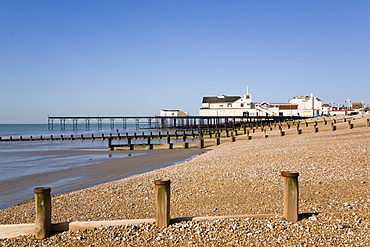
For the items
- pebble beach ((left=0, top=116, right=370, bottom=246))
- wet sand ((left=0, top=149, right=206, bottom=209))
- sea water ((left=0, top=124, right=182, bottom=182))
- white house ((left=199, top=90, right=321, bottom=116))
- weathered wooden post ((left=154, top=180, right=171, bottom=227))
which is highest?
white house ((left=199, top=90, right=321, bottom=116))

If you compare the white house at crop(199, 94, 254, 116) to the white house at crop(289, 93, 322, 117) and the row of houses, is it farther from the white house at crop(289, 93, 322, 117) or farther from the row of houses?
the white house at crop(289, 93, 322, 117)

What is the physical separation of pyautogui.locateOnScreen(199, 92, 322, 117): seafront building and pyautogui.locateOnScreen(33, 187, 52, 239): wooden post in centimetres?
10408

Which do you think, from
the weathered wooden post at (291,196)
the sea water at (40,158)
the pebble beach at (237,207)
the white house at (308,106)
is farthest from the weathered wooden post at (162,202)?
the white house at (308,106)

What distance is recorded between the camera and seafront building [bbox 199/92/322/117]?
368 feet

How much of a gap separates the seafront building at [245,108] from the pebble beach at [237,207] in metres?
96.9

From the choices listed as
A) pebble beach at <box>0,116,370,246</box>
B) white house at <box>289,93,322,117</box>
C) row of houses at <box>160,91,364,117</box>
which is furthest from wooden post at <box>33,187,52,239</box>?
white house at <box>289,93,322,117</box>

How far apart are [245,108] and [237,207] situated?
105 m

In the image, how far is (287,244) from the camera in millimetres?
5809

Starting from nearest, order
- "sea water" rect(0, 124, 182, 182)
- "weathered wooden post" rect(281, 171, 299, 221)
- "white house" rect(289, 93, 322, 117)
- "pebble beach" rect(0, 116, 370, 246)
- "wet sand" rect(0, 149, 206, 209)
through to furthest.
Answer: "pebble beach" rect(0, 116, 370, 246), "weathered wooden post" rect(281, 171, 299, 221), "wet sand" rect(0, 149, 206, 209), "sea water" rect(0, 124, 182, 182), "white house" rect(289, 93, 322, 117)

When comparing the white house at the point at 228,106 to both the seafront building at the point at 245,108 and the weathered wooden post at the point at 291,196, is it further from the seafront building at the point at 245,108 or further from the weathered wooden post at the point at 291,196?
the weathered wooden post at the point at 291,196

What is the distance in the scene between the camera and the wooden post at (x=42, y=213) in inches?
258

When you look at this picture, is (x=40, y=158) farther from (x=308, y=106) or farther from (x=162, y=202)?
(x=308, y=106)

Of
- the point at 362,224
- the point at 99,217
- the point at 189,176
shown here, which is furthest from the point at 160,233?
the point at 189,176

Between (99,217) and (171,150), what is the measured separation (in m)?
23.1
